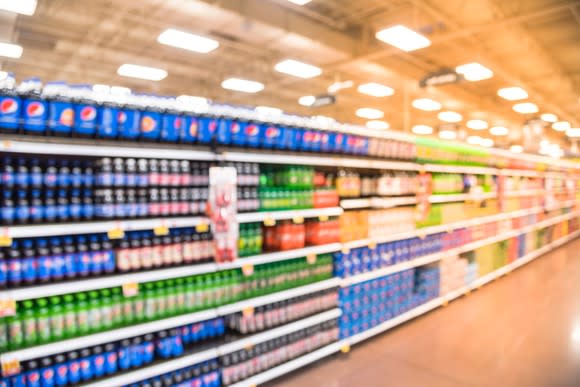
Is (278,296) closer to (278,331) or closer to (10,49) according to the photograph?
(278,331)

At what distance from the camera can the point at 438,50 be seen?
33.6ft

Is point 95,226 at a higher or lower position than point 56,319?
higher

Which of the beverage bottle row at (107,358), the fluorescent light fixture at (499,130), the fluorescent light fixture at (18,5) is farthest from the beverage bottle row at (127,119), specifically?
the fluorescent light fixture at (499,130)

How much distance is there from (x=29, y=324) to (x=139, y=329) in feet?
2.16

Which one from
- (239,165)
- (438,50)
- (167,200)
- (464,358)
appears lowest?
(464,358)

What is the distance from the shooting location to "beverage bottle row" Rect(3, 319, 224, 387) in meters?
2.43

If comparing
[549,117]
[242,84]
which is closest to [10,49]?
[242,84]

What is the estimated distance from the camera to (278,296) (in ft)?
11.7

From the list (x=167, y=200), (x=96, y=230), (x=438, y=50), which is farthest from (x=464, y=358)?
(x=438, y=50)

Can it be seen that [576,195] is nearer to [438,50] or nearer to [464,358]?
[438,50]

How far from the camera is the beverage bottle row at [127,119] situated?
231 centimetres

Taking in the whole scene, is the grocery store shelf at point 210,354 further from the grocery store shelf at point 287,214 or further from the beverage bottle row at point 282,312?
the grocery store shelf at point 287,214

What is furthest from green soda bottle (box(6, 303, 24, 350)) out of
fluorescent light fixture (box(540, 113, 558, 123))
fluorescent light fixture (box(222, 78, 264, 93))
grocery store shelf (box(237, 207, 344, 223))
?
fluorescent light fixture (box(540, 113, 558, 123))

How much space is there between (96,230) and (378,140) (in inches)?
126
